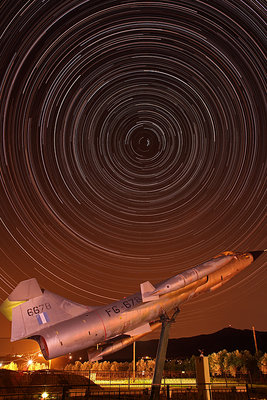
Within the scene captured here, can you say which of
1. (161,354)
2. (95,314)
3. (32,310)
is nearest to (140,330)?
(161,354)

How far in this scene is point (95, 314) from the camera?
16.1 metres

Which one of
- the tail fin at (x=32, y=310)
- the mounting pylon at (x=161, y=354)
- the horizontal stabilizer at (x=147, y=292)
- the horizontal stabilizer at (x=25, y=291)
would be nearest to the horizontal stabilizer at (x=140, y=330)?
the mounting pylon at (x=161, y=354)

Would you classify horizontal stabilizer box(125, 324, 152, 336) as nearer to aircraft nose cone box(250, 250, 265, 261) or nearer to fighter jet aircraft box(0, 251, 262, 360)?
fighter jet aircraft box(0, 251, 262, 360)

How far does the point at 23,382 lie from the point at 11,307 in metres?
16.6

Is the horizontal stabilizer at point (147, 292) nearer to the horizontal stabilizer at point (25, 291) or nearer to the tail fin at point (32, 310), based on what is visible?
the tail fin at point (32, 310)

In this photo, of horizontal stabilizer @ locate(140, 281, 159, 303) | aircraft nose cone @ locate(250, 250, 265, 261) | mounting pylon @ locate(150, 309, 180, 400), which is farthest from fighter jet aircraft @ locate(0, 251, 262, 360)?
aircraft nose cone @ locate(250, 250, 265, 261)

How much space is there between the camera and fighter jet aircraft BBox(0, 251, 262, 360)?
Answer: 1502 cm

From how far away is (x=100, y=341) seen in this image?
52.4ft

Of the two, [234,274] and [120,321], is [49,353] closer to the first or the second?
[120,321]

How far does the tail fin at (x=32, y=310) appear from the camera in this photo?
15141 mm

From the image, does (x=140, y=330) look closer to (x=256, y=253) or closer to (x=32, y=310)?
(x=32, y=310)

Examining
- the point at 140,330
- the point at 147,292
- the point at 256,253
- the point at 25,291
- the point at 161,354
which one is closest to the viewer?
the point at 25,291

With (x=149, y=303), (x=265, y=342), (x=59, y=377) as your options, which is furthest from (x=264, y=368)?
(x=265, y=342)

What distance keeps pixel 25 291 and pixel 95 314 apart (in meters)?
3.71
